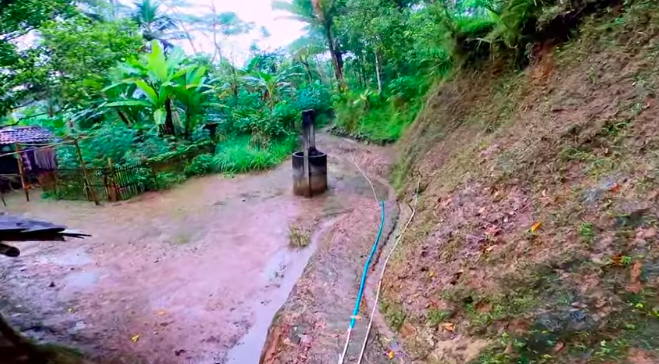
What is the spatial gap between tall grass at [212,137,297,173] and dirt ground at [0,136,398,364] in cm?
216

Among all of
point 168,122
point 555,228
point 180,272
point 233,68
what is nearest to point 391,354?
point 555,228

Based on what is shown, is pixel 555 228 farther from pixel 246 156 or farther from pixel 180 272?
pixel 246 156

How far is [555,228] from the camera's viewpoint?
267cm

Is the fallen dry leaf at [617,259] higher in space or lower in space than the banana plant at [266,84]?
lower

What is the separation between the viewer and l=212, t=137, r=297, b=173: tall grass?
10750mm

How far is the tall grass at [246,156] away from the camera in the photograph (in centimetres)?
1075

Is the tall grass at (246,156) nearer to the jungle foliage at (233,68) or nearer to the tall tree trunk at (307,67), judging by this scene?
the jungle foliage at (233,68)

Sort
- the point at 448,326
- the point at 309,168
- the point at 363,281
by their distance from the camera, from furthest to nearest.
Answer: the point at 309,168, the point at 363,281, the point at 448,326

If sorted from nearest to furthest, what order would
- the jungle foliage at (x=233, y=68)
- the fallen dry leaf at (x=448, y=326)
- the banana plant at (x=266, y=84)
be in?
the fallen dry leaf at (x=448, y=326), the jungle foliage at (x=233, y=68), the banana plant at (x=266, y=84)

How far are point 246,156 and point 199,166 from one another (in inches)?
52.0

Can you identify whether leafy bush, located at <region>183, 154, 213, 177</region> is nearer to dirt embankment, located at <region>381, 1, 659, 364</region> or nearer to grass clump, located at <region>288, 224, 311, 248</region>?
grass clump, located at <region>288, 224, 311, 248</region>

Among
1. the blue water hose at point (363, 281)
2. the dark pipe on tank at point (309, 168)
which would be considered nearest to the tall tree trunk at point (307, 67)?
the dark pipe on tank at point (309, 168)

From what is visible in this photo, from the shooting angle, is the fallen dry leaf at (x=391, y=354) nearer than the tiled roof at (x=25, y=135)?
Yes

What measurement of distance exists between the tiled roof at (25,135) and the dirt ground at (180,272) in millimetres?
2366
